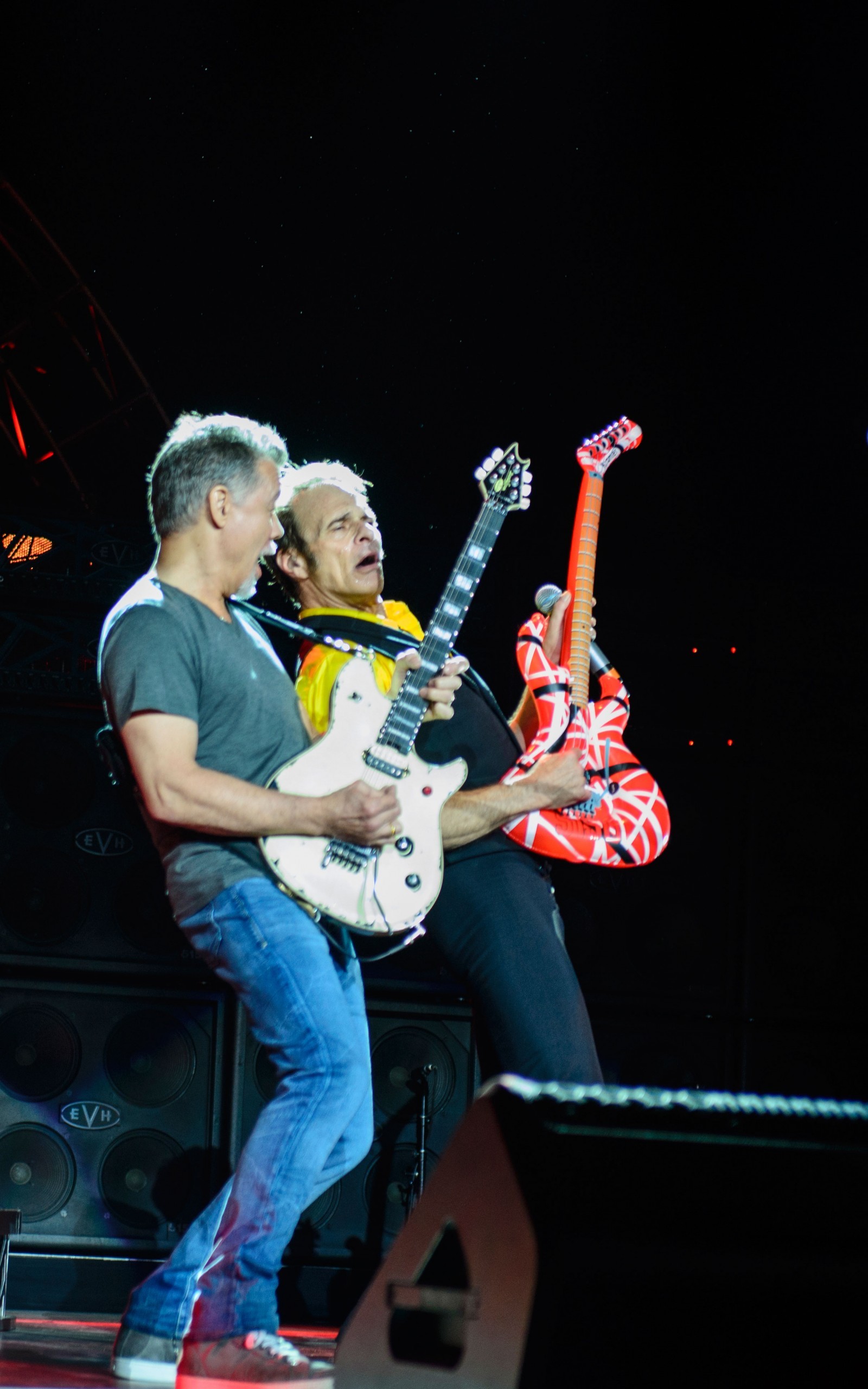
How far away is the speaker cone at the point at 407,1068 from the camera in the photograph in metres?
4.82

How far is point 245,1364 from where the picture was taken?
218 cm

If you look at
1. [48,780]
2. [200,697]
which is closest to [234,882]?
[200,697]

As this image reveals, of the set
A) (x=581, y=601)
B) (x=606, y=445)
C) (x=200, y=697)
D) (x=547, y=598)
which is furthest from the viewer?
(x=606, y=445)

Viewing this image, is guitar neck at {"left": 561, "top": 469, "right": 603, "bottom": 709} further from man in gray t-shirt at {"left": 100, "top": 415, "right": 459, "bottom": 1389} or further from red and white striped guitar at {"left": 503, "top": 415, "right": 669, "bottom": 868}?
man in gray t-shirt at {"left": 100, "top": 415, "right": 459, "bottom": 1389}

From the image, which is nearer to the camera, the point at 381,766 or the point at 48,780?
the point at 381,766

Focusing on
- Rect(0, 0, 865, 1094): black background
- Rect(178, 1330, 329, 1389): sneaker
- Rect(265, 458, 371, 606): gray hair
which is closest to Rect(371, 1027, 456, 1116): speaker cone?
Rect(0, 0, 865, 1094): black background

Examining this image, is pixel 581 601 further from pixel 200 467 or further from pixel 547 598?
pixel 200 467

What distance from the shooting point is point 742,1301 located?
4.10 ft

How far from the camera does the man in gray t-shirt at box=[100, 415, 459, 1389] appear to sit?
2.33 meters

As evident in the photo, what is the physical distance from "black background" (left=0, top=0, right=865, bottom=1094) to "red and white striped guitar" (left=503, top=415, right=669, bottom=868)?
904 millimetres

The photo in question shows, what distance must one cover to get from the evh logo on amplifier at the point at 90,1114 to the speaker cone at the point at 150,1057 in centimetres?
7

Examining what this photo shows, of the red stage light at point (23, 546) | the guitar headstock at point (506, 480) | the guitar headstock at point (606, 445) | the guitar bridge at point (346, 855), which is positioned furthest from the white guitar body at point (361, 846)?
the red stage light at point (23, 546)

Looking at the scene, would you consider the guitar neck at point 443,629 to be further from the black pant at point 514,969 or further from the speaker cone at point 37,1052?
the speaker cone at point 37,1052

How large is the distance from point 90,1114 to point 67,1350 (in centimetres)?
173
